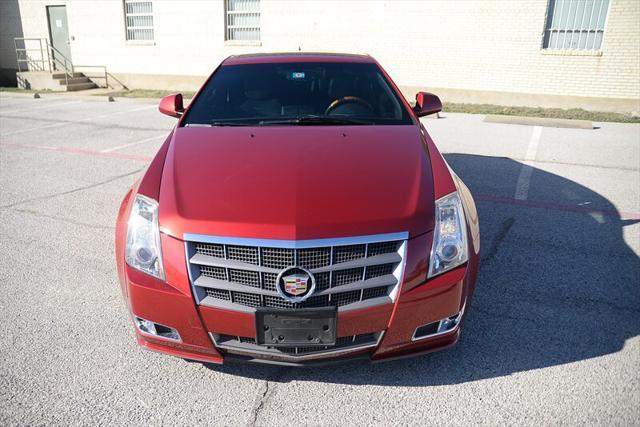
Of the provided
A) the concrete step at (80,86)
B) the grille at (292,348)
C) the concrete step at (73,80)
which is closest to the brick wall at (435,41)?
the concrete step at (80,86)

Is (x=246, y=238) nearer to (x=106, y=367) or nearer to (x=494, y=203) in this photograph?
(x=106, y=367)

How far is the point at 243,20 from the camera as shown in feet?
50.1

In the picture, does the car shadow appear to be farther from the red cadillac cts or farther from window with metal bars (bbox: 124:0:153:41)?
window with metal bars (bbox: 124:0:153:41)

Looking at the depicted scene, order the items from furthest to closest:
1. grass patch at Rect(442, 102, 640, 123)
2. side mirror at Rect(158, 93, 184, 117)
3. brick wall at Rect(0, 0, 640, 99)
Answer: brick wall at Rect(0, 0, 640, 99), grass patch at Rect(442, 102, 640, 123), side mirror at Rect(158, 93, 184, 117)

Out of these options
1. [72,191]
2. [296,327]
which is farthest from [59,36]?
[296,327]

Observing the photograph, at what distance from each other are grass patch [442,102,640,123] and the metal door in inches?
589

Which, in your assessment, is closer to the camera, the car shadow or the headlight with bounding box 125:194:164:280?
the headlight with bounding box 125:194:164:280

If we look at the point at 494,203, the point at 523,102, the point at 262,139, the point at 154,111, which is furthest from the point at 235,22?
the point at 262,139

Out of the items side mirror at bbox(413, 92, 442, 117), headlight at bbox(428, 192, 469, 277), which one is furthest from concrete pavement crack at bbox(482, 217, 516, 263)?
headlight at bbox(428, 192, 469, 277)

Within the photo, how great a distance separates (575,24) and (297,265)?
40.6 ft

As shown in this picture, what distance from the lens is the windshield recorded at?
3467 mm

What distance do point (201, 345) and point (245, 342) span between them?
21cm

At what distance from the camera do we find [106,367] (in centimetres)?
266

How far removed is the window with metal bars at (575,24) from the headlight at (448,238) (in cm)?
1147
